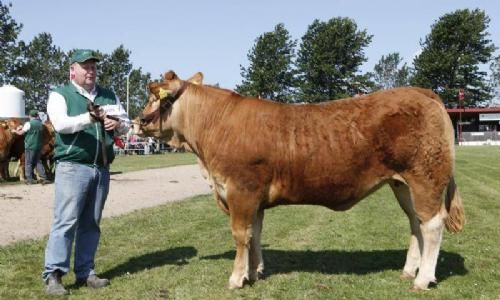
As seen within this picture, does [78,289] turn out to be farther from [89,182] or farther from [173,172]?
[173,172]

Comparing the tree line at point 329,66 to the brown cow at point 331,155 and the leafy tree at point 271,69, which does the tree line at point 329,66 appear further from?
the brown cow at point 331,155

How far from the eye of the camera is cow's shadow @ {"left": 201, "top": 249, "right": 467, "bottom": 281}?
22.4 feet

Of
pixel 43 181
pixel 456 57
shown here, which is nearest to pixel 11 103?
pixel 43 181

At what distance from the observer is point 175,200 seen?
546 inches

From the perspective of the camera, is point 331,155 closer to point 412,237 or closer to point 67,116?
point 412,237

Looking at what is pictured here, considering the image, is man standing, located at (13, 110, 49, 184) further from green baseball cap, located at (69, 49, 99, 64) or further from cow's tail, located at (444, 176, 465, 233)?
cow's tail, located at (444, 176, 465, 233)

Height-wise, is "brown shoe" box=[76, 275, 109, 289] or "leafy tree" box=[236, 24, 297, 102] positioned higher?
"leafy tree" box=[236, 24, 297, 102]

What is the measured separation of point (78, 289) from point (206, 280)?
4.72 ft

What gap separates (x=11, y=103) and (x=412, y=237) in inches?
1120

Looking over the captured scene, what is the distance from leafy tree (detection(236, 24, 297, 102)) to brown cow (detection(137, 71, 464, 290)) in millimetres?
77266

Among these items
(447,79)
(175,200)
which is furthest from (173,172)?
(447,79)

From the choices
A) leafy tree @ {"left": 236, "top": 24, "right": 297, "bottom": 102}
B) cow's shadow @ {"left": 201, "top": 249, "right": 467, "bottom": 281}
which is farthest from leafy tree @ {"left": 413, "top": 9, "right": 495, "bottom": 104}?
cow's shadow @ {"left": 201, "top": 249, "right": 467, "bottom": 281}

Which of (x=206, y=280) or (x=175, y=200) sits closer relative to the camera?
(x=206, y=280)

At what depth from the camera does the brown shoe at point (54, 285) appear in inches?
229
